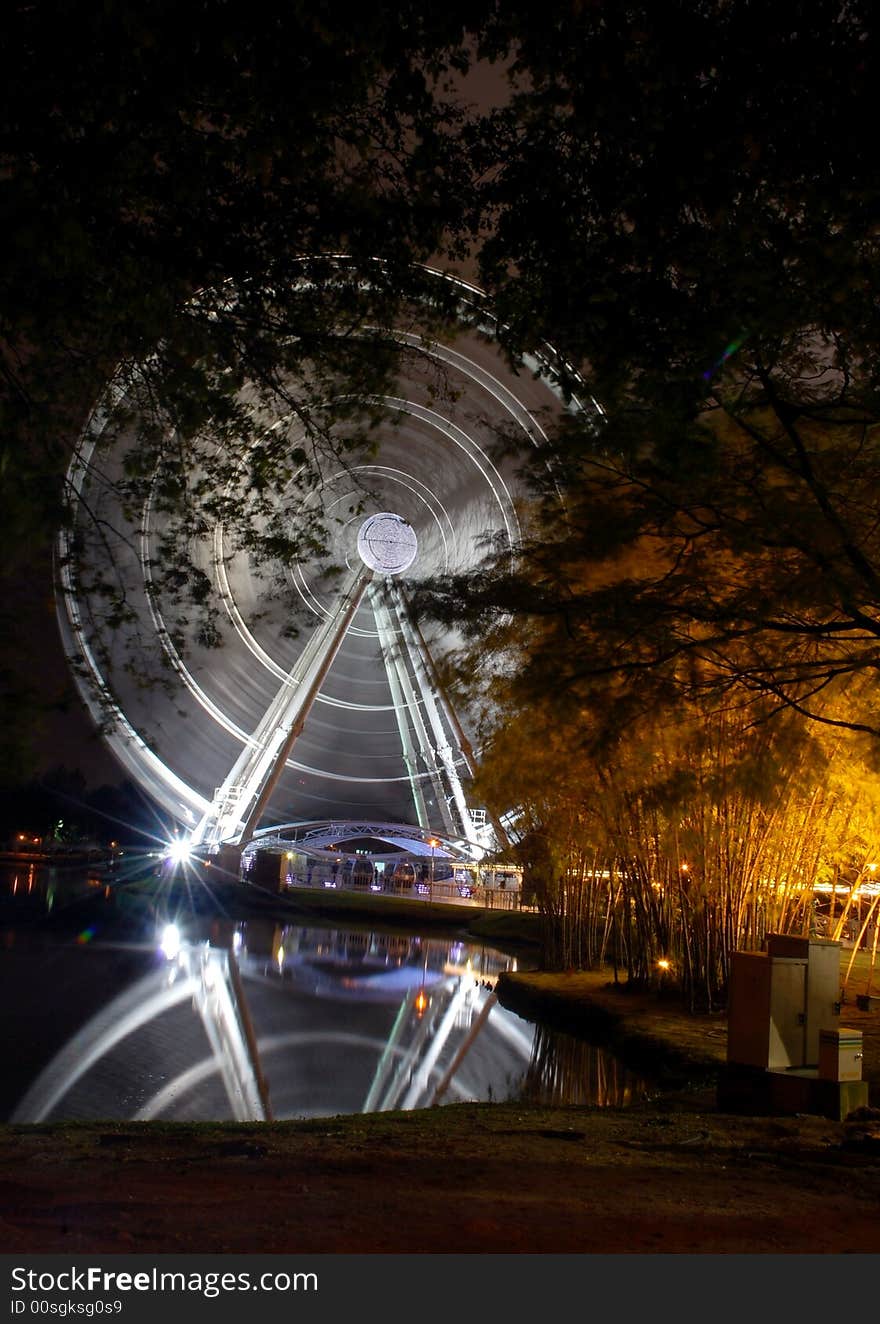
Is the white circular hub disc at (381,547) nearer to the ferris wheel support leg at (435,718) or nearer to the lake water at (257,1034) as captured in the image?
the ferris wheel support leg at (435,718)

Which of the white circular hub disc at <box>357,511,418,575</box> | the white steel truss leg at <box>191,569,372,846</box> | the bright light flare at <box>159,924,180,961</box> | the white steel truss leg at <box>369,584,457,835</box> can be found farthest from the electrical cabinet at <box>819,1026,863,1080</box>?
the white circular hub disc at <box>357,511,418,575</box>

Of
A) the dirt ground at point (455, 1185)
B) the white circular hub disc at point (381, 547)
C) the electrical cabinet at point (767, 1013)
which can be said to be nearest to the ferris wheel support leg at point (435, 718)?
the white circular hub disc at point (381, 547)

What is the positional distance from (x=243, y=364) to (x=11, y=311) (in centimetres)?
175

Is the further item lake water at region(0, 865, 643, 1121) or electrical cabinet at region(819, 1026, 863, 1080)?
lake water at region(0, 865, 643, 1121)

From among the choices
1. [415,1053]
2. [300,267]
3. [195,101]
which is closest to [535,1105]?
[415,1053]

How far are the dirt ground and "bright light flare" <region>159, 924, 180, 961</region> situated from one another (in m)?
15.4

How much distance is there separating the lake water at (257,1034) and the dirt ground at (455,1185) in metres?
2.99

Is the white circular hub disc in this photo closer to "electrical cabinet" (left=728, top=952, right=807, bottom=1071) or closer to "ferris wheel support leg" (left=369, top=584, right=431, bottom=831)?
"ferris wheel support leg" (left=369, top=584, right=431, bottom=831)

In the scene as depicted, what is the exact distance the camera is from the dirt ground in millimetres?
4383

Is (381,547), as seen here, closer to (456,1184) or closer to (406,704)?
(406,704)

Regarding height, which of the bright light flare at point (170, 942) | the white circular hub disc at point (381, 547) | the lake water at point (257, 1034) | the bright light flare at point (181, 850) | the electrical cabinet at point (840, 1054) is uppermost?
the white circular hub disc at point (381, 547)

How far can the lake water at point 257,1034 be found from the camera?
11.5 metres

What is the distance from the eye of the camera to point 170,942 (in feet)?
85.3

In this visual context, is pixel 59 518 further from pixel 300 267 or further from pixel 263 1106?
pixel 263 1106
